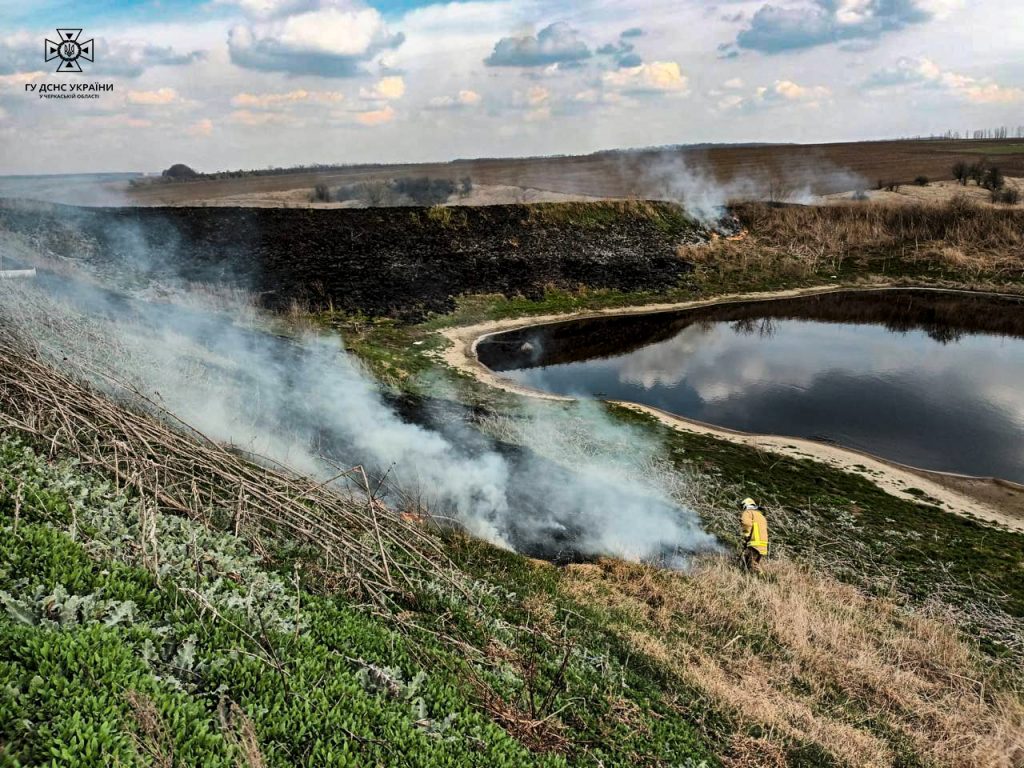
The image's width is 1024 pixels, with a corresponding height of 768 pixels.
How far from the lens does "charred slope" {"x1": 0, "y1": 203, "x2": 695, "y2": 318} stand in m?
31.1

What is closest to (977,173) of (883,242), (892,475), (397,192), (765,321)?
(883,242)

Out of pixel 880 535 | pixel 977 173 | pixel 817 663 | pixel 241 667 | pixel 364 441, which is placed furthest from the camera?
pixel 977 173

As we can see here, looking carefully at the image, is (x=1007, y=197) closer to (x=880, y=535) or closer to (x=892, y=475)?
(x=892, y=475)

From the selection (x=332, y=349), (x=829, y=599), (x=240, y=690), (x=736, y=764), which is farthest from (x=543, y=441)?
(x=240, y=690)

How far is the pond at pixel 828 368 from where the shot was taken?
20.4 m

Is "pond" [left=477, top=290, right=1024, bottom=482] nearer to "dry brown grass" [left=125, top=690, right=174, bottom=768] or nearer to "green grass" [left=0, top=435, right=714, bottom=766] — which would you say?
"green grass" [left=0, top=435, right=714, bottom=766]

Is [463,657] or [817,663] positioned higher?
[463,657]

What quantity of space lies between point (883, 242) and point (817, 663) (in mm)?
42236

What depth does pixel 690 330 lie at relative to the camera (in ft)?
105

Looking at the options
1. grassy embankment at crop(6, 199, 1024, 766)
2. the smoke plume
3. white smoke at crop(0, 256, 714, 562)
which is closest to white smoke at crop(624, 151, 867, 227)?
the smoke plume

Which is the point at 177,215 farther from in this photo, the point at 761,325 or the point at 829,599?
the point at 829,599

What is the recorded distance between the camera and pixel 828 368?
26.4m

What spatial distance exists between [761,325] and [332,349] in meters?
21.8

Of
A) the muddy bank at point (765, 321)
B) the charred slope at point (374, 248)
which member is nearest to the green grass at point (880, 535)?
the muddy bank at point (765, 321)
